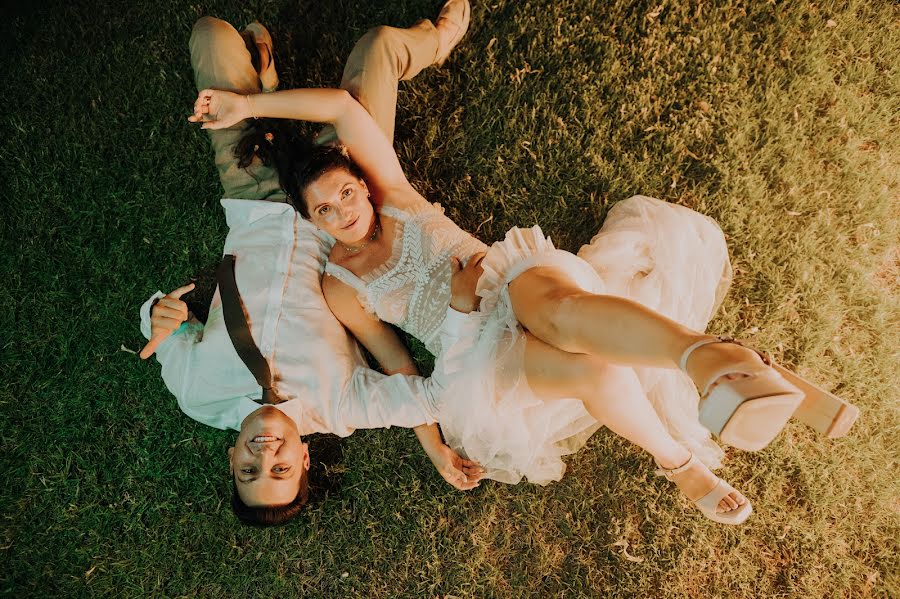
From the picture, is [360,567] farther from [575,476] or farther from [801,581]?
[801,581]

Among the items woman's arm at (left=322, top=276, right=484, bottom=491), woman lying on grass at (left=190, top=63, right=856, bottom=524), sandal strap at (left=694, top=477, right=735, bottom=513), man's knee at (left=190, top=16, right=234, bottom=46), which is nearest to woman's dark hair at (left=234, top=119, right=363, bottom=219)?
woman lying on grass at (left=190, top=63, right=856, bottom=524)

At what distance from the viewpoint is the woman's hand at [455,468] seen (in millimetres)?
3430

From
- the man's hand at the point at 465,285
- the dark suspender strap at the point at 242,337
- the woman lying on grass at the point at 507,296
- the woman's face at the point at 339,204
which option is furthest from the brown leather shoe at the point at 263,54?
the man's hand at the point at 465,285

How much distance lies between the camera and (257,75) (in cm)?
351

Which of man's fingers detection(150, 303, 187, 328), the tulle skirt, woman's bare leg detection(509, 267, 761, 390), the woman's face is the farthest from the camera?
man's fingers detection(150, 303, 187, 328)

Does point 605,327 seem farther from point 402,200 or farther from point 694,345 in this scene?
point 402,200

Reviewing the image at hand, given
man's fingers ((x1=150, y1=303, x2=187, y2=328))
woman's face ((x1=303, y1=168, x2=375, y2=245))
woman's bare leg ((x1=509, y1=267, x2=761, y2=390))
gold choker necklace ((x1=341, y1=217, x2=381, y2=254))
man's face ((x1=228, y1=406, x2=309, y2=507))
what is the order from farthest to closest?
man's fingers ((x1=150, y1=303, x2=187, y2=328)), gold choker necklace ((x1=341, y1=217, x2=381, y2=254)), man's face ((x1=228, y1=406, x2=309, y2=507)), woman's face ((x1=303, y1=168, x2=375, y2=245)), woman's bare leg ((x1=509, y1=267, x2=761, y2=390))

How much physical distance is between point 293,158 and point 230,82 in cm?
79

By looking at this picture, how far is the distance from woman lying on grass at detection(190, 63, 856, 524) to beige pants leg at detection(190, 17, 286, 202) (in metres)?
0.20

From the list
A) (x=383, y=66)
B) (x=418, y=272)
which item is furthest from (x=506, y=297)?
(x=383, y=66)

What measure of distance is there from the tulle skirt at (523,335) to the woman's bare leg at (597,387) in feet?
0.26

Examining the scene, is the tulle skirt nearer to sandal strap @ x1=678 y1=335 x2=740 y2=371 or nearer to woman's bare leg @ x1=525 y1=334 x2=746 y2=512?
woman's bare leg @ x1=525 y1=334 x2=746 y2=512

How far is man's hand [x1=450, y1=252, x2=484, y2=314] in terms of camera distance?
2.88 m

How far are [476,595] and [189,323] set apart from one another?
2.43 meters
